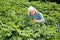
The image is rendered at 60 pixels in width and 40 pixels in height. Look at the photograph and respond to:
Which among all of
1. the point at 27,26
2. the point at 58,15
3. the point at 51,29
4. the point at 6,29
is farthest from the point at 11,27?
the point at 58,15

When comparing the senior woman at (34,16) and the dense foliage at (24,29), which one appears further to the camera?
the senior woman at (34,16)

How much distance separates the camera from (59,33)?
580 cm

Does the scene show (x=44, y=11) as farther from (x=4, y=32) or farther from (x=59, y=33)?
(x=4, y=32)

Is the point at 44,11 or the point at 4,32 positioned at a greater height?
the point at 4,32

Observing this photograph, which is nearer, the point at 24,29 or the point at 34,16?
the point at 24,29

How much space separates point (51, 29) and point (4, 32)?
1205 millimetres

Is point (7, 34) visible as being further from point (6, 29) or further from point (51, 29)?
point (51, 29)

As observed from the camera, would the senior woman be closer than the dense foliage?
No

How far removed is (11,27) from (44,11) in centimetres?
262

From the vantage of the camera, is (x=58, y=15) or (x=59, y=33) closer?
(x=59, y=33)

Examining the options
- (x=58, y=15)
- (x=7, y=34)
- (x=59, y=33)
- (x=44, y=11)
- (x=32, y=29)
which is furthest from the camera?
(x=44, y=11)

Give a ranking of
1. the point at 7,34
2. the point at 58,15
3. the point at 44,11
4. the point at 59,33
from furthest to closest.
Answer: the point at 44,11, the point at 58,15, the point at 59,33, the point at 7,34

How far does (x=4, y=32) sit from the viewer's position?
5.02m

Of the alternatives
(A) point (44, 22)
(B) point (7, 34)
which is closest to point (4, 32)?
(B) point (7, 34)
